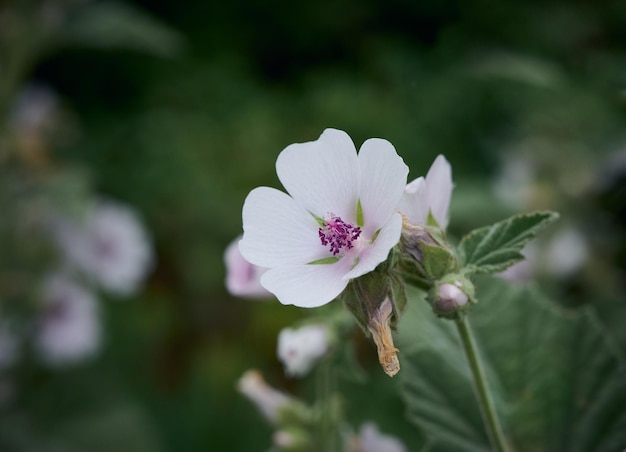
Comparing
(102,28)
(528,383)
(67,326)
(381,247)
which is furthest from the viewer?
(67,326)

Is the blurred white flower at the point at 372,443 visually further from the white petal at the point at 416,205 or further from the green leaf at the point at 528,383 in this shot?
the white petal at the point at 416,205

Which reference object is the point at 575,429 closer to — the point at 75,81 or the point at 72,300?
the point at 72,300

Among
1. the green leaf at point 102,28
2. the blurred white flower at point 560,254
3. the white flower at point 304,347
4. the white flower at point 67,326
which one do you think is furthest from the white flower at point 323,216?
the white flower at point 67,326

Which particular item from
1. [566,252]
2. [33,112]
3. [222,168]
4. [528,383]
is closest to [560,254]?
[566,252]

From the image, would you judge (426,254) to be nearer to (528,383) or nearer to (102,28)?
(528,383)

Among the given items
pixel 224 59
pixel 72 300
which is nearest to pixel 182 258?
pixel 72 300

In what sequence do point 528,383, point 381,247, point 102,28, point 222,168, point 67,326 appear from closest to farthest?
point 381,247 → point 528,383 → point 102,28 → point 67,326 → point 222,168

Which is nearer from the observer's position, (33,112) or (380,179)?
(380,179)
